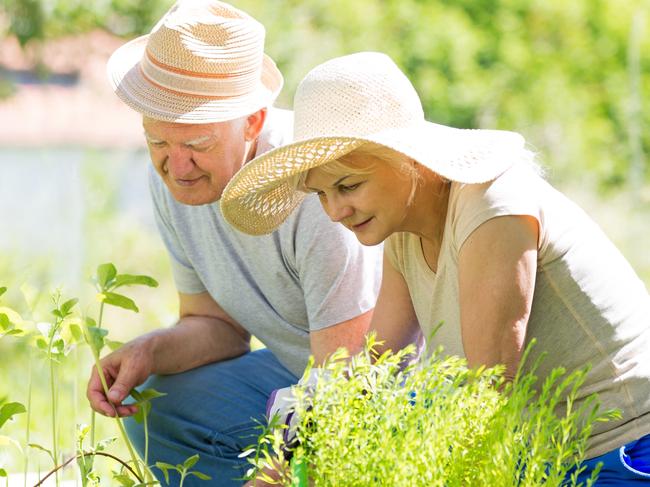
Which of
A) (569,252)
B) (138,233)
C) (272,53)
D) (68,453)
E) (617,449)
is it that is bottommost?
(138,233)

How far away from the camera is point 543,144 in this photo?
917cm

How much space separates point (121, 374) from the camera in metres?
2.59

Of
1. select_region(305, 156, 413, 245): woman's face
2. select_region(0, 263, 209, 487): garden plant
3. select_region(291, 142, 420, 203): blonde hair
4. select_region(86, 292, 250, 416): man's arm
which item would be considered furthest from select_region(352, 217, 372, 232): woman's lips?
select_region(86, 292, 250, 416): man's arm

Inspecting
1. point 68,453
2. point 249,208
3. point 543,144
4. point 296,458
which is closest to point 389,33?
point 543,144

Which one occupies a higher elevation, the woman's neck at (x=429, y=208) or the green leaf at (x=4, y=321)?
the woman's neck at (x=429, y=208)

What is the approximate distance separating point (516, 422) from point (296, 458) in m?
0.31

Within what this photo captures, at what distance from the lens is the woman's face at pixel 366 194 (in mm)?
1930

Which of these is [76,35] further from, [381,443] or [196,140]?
[381,443]

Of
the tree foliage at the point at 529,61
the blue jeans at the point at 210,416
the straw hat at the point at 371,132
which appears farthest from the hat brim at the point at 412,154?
the tree foliage at the point at 529,61

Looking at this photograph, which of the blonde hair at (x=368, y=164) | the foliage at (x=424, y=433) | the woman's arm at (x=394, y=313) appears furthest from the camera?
the woman's arm at (x=394, y=313)

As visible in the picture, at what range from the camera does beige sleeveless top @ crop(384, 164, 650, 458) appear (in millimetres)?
1943

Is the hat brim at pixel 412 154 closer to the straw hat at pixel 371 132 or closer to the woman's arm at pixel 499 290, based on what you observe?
the straw hat at pixel 371 132

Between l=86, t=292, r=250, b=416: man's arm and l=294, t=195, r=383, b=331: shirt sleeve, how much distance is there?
0.48 metres

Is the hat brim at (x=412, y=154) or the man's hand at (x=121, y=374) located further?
the man's hand at (x=121, y=374)
